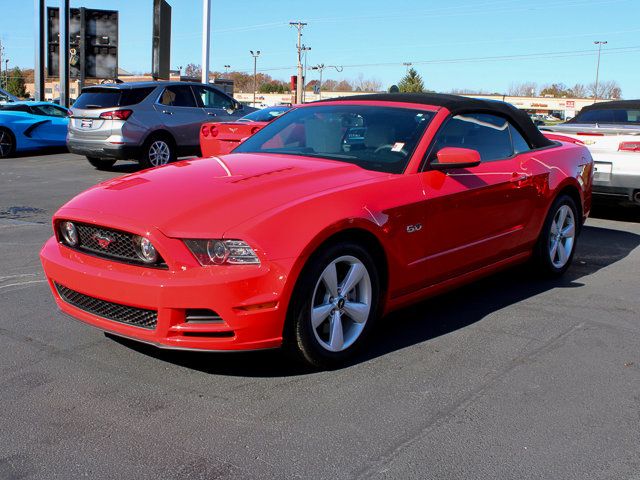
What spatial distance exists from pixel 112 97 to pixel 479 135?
9392 millimetres

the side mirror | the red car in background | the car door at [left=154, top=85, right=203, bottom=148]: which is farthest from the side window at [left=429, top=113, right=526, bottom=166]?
the car door at [left=154, top=85, right=203, bottom=148]

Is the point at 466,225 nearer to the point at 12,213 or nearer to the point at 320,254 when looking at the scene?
the point at 320,254

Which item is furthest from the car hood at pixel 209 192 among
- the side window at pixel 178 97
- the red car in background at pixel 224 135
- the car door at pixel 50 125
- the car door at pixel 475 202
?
the car door at pixel 50 125

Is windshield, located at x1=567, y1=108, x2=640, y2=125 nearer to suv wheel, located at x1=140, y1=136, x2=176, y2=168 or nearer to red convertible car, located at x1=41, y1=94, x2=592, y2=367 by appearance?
red convertible car, located at x1=41, y1=94, x2=592, y2=367

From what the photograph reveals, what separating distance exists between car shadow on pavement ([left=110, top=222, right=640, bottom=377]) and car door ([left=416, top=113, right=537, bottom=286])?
353 mm

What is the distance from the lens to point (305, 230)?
355 centimetres

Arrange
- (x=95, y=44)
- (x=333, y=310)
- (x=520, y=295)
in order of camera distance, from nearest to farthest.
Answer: (x=333, y=310)
(x=520, y=295)
(x=95, y=44)

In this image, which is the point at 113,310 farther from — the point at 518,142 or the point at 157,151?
the point at 157,151

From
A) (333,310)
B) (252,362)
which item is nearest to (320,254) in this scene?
(333,310)

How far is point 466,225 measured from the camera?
4.66 metres

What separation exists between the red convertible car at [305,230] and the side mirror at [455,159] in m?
0.01

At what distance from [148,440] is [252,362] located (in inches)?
39.1

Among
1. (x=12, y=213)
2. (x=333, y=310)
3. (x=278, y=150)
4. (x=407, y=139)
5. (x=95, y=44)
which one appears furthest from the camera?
(x=95, y=44)

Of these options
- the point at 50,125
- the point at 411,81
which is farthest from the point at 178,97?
the point at 411,81
